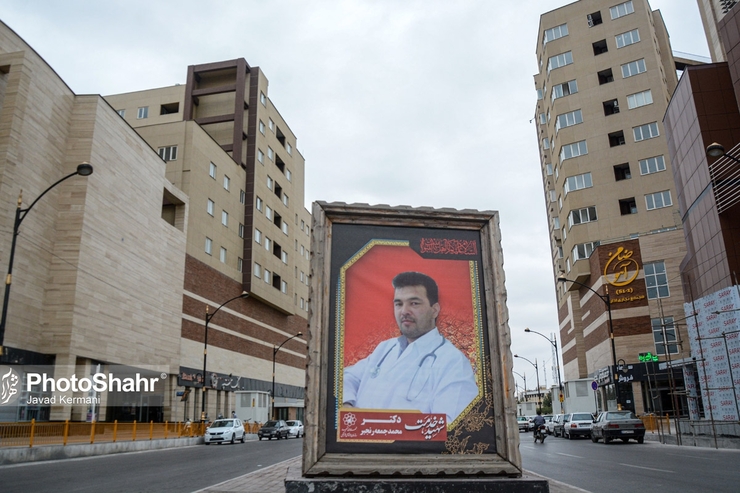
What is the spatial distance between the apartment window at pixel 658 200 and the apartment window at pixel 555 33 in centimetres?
1962

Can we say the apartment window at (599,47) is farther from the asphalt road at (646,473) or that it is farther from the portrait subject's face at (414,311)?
the portrait subject's face at (414,311)

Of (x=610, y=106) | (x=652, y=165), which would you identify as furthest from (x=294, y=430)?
(x=610, y=106)

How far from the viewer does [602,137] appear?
5441cm

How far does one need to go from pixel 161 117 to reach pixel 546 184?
49494 mm

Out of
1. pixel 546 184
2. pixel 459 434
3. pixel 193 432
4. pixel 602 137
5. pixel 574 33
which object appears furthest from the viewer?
pixel 546 184

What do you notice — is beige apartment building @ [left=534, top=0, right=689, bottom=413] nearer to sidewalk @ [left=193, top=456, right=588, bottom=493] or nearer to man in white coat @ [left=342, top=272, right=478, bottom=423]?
sidewalk @ [left=193, top=456, right=588, bottom=493]

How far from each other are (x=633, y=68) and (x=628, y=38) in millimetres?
3310

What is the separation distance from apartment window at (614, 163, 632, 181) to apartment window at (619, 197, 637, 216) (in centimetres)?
206

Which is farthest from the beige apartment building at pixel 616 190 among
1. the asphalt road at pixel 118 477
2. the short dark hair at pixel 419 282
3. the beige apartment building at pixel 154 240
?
the short dark hair at pixel 419 282

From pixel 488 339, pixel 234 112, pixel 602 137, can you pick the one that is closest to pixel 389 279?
pixel 488 339

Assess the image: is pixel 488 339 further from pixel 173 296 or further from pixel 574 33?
pixel 574 33

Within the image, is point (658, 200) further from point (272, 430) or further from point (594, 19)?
point (272, 430)

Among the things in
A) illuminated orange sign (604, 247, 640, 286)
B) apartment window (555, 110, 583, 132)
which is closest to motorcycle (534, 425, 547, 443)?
illuminated orange sign (604, 247, 640, 286)

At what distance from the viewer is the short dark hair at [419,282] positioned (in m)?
5.27
